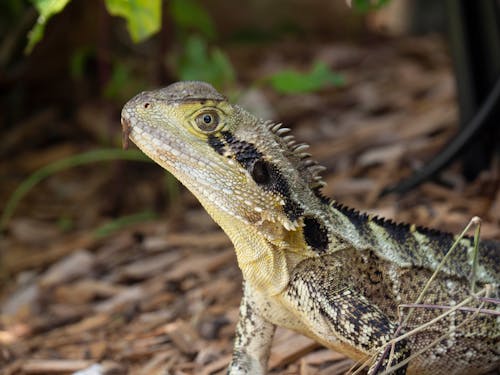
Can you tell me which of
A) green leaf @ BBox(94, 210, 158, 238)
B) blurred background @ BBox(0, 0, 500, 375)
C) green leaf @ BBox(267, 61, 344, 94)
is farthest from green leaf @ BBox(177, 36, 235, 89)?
green leaf @ BBox(94, 210, 158, 238)

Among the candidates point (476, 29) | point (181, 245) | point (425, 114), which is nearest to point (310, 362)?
point (181, 245)

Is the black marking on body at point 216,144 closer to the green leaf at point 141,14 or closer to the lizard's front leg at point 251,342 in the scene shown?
the lizard's front leg at point 251,342

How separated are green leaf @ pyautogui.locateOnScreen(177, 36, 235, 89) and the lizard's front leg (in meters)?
3.02

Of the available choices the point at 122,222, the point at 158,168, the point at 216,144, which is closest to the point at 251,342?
the point at 216,144

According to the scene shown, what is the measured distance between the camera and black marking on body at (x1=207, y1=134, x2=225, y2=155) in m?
3.41

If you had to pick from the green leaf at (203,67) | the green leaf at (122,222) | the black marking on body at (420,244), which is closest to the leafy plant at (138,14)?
the black marking on body at (420,244)

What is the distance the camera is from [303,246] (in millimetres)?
3500

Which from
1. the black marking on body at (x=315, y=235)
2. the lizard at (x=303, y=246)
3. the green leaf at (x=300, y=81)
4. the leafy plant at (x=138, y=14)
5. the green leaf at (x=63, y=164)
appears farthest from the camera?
the green leaf at (x=63, y=164)

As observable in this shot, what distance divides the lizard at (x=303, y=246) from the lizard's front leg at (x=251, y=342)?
6 cm

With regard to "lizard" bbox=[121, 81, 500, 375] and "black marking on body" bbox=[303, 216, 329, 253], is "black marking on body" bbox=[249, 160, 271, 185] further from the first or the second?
"black marking on body" bbox=[303, 216, 329, 253]

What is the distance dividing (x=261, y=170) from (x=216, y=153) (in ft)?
0.72

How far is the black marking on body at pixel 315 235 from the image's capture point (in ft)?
11.5

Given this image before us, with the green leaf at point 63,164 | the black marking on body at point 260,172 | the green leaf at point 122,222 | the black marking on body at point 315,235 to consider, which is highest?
the black marking on body at point 260,172

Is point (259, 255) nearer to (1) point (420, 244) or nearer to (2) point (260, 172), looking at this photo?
(2) point (260, 172)
